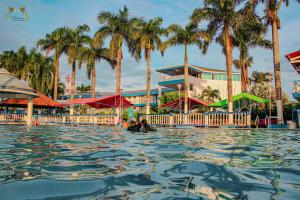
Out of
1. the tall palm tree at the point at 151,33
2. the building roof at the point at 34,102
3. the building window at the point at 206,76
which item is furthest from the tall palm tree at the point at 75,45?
the building window at the point at 206,76

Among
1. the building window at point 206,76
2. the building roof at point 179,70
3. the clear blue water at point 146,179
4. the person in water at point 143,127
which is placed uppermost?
the building roof at point 179,70

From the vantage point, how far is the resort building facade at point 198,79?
41594 millimetres

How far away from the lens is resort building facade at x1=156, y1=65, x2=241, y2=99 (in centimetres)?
4159

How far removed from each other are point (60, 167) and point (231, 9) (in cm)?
2217

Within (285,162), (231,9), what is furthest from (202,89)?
(285,162)

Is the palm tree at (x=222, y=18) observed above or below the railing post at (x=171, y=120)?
above

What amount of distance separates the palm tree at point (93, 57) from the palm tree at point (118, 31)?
3848mm

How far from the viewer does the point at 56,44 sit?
1367 inches

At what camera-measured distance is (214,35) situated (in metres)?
24.0

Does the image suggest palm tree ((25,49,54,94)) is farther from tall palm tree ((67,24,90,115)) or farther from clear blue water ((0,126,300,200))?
clear blue water ((0,126,300,200))

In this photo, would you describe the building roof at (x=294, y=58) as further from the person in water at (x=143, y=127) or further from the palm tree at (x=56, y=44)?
the palm tree at (x=56, y=44)

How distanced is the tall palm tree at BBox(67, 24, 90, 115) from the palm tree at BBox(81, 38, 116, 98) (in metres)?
0.63

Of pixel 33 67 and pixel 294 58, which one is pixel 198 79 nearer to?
pixel 294 58

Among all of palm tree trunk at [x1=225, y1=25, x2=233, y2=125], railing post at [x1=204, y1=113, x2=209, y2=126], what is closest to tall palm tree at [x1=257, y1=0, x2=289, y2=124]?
palm tree trunk at [x1=225, y1=25, x2=233, y2=125]
